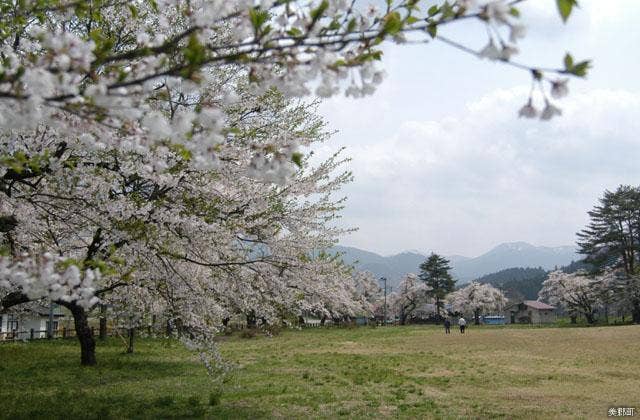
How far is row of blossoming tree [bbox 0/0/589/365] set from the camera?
244 cm

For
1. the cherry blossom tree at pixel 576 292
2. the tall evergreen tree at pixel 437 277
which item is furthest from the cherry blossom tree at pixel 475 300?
the cherry blossom tree at pixel 576 292

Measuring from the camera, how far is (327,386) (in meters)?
13.1

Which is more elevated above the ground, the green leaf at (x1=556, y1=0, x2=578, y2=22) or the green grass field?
the green leaf at (x1=556, y1=0, x2=578, y2=22)

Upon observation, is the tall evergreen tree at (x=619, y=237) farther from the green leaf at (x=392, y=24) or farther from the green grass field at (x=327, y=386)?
the green leaf at (x=392, y=24)

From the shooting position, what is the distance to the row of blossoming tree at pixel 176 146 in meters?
2.44

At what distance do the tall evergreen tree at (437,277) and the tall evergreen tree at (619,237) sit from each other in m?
21.7

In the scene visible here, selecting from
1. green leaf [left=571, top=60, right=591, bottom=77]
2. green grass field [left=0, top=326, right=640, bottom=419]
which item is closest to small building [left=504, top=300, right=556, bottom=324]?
green grass field [left=0, top=326, right=640, bottom=419]

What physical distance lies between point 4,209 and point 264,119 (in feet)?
12.9

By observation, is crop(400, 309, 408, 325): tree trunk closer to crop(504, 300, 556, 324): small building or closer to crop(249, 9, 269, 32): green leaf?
crop(504, 300, 556, 324): small building

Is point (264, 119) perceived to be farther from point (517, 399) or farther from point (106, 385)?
point (106, 385)

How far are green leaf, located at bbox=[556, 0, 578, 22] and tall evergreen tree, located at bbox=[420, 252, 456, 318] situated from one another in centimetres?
6865

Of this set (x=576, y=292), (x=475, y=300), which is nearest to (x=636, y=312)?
(x=576, y=292)

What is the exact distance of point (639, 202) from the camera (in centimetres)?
4753

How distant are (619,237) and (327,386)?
153 feet
